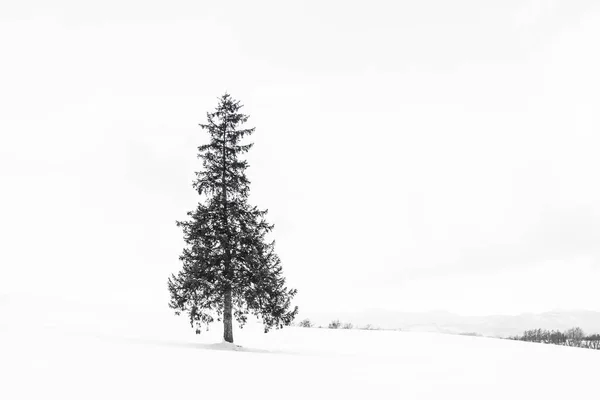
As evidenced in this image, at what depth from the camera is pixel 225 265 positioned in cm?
1961

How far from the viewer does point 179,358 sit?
12.4 metres

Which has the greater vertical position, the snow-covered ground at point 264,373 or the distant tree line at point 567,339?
the snow-covered ground at point 264,373

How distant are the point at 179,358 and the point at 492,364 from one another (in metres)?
12.9

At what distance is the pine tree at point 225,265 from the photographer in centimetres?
1933

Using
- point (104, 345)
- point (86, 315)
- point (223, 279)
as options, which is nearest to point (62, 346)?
point (104, 345)

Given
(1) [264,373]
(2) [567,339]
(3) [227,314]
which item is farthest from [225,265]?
(2) [567,339]

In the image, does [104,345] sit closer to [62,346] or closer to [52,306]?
[62,346]

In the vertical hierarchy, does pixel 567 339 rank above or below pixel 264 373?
below

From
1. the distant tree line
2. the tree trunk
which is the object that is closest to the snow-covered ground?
the tree trunk

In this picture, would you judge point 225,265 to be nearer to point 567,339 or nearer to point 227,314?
point 227,314

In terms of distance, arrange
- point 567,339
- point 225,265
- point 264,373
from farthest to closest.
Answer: point 567,339, point 225,265, point 264,373

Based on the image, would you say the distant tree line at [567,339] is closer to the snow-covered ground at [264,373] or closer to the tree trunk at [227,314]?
the snow-covered ground at [264,373]

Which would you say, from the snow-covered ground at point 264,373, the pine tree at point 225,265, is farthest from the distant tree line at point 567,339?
the pine tree at point 225,265

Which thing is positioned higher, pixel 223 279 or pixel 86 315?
pixel 223 279
